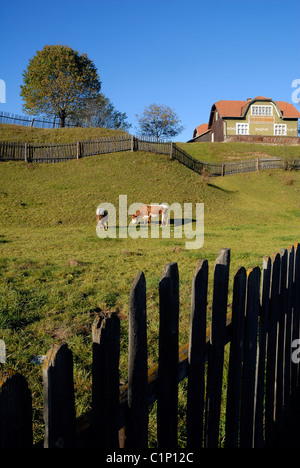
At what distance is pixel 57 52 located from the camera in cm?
4725

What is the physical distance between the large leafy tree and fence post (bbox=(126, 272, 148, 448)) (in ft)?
167

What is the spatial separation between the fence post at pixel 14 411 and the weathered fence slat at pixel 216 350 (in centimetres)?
100

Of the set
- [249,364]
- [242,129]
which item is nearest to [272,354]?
[249,364]

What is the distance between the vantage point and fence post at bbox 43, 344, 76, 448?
905 mm

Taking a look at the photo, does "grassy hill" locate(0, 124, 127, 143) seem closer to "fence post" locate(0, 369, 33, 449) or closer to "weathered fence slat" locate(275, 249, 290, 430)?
"weathered fence slat" locate(275, 249, 290, 430)

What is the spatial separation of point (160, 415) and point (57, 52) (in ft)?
183

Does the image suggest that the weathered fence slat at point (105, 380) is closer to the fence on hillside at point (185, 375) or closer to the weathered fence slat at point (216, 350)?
the fence on hillside at point (185, 375)

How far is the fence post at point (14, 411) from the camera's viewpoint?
81cm

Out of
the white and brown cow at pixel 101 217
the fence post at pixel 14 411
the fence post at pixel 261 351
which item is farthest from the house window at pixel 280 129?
the fence post at pixel 14 411

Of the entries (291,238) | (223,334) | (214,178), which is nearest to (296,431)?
(223,334)

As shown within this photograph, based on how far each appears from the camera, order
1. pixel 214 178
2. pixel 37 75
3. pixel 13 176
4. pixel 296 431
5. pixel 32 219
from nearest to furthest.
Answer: pixel 296 431
pixel 32 219
pixel 13 176
pixel 214 178
pixel 37 75

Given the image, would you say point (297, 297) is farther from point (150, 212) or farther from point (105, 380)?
point (150, 212)

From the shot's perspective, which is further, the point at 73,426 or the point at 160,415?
the point at 160,415

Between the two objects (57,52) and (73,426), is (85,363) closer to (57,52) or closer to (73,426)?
(73,426)
